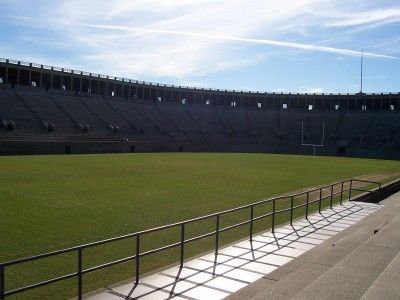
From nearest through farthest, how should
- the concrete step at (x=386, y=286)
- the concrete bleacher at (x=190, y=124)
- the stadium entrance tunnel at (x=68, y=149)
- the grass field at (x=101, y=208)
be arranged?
the concrete step at (x=386, y=286) < the grass field at (x=101, y=208) < the stadium entrance tunnel at (x=68, y=149) < the concrete bleacher at (x=190, y=124)

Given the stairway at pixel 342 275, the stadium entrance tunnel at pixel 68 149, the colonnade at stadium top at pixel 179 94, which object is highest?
the colonnade at stadium top at pixel 179 94

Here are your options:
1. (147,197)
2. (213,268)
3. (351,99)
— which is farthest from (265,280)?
(351,99)

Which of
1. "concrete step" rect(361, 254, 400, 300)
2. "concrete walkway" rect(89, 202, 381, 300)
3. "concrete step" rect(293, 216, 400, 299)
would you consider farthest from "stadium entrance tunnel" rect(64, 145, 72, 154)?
"concrete step" rect(361, 254, 400, 300)

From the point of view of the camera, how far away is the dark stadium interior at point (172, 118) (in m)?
56.0

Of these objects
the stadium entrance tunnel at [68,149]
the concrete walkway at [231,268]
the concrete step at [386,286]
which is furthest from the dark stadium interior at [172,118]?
the concrete step at [386,286]

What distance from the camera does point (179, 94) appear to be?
9269 centimetres

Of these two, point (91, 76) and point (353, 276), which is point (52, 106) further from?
point (353, 276)

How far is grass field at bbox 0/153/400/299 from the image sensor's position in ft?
33.3

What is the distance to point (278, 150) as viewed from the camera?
77.0m

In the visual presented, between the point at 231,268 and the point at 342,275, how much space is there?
10.1 ft

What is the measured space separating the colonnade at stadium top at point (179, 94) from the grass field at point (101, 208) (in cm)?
4313

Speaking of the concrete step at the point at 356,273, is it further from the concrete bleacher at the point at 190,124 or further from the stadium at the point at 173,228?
the concrete bleacher at the point at 190,124

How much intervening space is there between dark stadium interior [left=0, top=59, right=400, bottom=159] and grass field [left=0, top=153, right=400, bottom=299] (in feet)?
70.8

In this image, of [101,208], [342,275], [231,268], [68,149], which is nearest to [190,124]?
[68,149]
